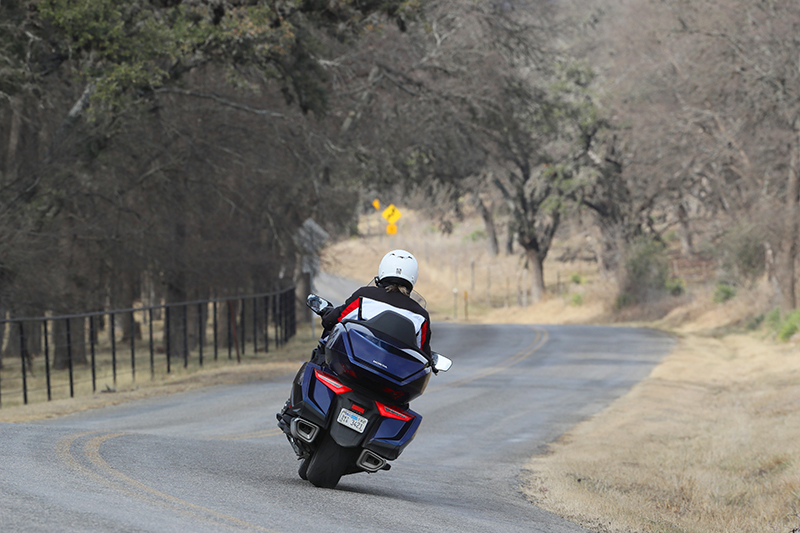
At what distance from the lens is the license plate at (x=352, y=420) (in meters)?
6.59

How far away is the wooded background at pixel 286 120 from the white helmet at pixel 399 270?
1073cm

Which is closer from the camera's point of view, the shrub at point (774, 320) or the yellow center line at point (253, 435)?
the yellow center line at point (253, 435)

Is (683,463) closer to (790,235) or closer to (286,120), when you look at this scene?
(286,120)

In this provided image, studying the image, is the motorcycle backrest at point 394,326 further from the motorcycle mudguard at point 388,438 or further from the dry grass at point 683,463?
the dry grass at point 683,463

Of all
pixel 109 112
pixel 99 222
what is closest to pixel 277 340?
pixel 99 222

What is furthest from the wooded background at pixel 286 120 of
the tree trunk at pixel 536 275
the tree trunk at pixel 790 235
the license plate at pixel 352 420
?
the license plate at pixel 352 420

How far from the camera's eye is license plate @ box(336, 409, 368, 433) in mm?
6586

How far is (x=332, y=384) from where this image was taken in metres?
6.67

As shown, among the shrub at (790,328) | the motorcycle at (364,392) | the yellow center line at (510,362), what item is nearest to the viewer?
the motorcycle at (364,392)

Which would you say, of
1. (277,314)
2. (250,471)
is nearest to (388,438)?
(250,471)

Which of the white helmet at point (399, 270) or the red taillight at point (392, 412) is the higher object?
the white helmet at point (399, 270)

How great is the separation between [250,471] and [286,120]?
48.4 ft

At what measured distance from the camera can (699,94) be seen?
33719 millimetres

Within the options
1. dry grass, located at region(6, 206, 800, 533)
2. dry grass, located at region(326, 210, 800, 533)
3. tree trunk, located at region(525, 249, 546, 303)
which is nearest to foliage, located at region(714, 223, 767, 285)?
dry grass, located at region(6, 206, 800, 533)
